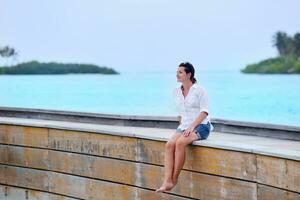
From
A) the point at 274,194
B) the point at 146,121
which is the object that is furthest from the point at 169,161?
the point at 146,121

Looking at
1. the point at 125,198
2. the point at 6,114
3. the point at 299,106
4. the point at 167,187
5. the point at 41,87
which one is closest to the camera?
the point at 167,187

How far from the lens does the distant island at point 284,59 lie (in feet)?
74.8

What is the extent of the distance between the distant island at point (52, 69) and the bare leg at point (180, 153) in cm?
1381

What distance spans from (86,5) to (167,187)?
19.8 meters

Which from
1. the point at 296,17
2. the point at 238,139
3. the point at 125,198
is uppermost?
the point at 296,17

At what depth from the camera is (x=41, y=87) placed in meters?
Answer: 21.8

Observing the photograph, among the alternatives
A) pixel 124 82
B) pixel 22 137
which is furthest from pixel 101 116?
pixel 124 82

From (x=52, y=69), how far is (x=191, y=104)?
52.2 ft

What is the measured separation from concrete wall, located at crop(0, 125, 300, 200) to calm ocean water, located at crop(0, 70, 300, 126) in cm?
519

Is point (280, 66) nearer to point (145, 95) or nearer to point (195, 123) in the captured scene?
point (145, 95)

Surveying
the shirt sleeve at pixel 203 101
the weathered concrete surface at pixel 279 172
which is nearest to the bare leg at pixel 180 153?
the shirt sleeve at pixel 203 101

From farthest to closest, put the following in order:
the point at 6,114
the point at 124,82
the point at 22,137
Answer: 1. the point at 124,82
2. the point at 6,114
3. the point at 22,137

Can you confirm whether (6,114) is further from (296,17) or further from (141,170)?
(296,17)

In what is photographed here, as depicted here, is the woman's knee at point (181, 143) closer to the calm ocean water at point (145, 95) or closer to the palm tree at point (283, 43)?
the calm ocean water at point (145, 95)
